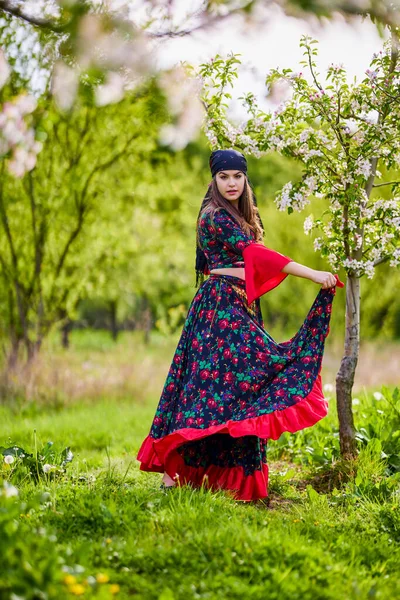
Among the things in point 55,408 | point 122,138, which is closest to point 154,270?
point 122,138

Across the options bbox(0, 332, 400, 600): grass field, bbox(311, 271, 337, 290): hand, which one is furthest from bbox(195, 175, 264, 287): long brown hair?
bbox(0, 332, 400, 600): grass field

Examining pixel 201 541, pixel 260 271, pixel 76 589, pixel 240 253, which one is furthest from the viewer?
pixel 240 253

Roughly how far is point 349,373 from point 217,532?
1556 mm

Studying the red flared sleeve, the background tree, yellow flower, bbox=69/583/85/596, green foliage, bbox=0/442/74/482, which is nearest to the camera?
yellow flower, bbox=69/583/85/596

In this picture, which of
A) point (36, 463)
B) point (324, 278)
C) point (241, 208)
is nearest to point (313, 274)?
point (324, 278)

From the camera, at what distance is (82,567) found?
2.15 metres

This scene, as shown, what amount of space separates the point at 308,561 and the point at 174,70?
2343mm

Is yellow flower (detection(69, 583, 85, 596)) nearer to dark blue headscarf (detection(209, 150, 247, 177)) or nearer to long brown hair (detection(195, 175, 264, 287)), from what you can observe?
long brown hair (detection(195, 175, 264, 287))

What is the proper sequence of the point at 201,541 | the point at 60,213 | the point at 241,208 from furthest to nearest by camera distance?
the point at 60,213 < the point at 241,208 < the point at 201,541

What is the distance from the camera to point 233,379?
3477 millimetres

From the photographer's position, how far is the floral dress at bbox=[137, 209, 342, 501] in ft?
11.1

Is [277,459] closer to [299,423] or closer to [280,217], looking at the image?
[299,423]

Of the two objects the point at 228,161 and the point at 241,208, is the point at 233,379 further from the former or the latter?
the point at 228,161

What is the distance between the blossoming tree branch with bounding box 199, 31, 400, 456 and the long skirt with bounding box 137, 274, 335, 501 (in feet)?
1.46
